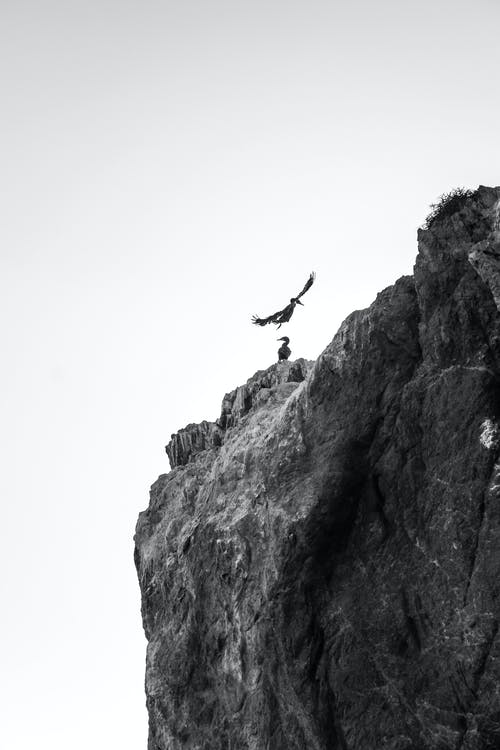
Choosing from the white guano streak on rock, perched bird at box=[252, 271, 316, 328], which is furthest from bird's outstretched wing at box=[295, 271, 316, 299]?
the white guano streak on rock

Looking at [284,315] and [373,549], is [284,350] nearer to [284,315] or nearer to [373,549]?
[284,315]

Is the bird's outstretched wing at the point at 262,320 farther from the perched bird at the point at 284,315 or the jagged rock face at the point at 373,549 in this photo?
the jagged rock face at the point at 373,549

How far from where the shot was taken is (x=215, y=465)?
34.8 m

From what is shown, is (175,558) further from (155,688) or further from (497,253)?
(497,253)

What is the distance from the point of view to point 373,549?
1008 inches

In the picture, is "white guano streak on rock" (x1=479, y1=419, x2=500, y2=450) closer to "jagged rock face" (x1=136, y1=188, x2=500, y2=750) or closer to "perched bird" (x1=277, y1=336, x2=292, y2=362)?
"jagged rock face" (x1=136, y1=188, x2=500, y2=750)

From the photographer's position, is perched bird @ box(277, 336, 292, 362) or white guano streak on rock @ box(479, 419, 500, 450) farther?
perched bird @ box(277, 336, 292, 362)

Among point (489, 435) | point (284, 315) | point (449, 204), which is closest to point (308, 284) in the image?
point (284, 315)

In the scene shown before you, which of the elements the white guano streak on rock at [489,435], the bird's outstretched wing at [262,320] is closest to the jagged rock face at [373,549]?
the white guano streak on rock at [489,435]

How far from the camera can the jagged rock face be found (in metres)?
23.0

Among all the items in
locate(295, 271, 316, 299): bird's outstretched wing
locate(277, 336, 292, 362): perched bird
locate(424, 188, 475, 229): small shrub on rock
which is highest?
locate(295, 271, 316, 299): bird's outstretched wing

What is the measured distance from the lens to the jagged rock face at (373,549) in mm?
23016

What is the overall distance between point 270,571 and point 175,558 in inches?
300

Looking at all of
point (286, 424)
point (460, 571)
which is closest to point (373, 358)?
point (286, 424)
